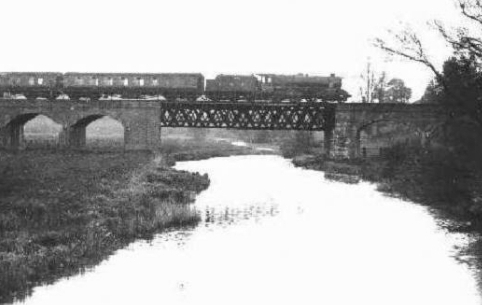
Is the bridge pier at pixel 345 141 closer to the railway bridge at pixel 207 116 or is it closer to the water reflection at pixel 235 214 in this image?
the railway bridge at pixel 207 116

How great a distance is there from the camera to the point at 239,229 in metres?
20.1

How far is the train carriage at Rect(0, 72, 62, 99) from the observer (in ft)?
155

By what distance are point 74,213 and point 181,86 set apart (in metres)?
27.5

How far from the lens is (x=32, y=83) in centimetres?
4806

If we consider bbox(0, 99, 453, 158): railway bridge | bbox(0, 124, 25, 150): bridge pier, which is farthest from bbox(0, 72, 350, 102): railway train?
bbox(0, 124, 25, 150): bridge pier

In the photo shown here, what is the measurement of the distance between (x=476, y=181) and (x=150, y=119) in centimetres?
2935

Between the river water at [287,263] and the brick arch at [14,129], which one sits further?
the brick arch at [14,129]

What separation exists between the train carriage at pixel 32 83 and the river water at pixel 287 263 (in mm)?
27905

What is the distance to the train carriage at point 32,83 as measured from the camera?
1865 inches

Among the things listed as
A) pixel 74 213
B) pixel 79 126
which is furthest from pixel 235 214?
pixel 79 126

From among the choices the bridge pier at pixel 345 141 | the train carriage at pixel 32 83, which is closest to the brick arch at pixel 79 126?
the train carriage at pixel 32 83

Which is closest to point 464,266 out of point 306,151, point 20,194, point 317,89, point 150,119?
point 20,194

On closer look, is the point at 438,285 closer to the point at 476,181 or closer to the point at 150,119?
the point at 476,181

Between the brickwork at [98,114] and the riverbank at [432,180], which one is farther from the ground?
the brickwork at [98,114]
